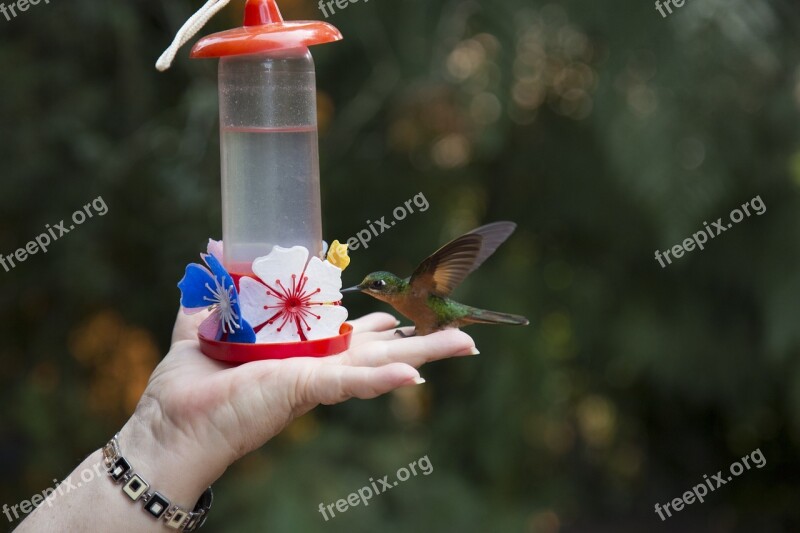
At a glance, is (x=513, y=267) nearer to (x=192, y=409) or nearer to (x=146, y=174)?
(x=146, y=174)

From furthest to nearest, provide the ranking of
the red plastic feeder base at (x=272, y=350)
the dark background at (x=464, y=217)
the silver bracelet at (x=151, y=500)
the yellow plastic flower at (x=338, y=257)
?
1. the dark background at (x=464, y=217)
2. the yellow plastic flower at (x=338, y=257)
3. the red plastic feeder base at (x=272, y=350)
4. the silver bracelet at (x=151, y=500)

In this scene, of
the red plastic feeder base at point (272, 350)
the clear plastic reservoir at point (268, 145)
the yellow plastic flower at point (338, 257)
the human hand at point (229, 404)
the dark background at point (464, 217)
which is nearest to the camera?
the human hand at point (229, 404)

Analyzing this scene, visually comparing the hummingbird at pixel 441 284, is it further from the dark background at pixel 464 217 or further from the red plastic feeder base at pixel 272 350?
the dark background at pixel 464 217

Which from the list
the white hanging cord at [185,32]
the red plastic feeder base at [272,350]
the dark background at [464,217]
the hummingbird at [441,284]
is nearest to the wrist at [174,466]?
the red plastic feeder base at [272,350]

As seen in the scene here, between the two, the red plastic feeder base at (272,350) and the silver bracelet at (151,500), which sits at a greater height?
the red plastic feeder base at (272,350)

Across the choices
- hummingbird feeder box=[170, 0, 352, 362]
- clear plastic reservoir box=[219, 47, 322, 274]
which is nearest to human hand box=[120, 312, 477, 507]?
hummingbird feeder box=[170, 0, 352, 362]

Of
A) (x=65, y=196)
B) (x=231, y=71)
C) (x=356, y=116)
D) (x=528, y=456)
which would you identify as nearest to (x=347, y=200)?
(x=356, y=116)

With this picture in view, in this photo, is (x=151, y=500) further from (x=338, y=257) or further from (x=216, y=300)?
(x=338, y=257)

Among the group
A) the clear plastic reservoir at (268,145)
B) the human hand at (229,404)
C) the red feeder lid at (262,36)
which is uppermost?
the red feeder lid at (262,36)
